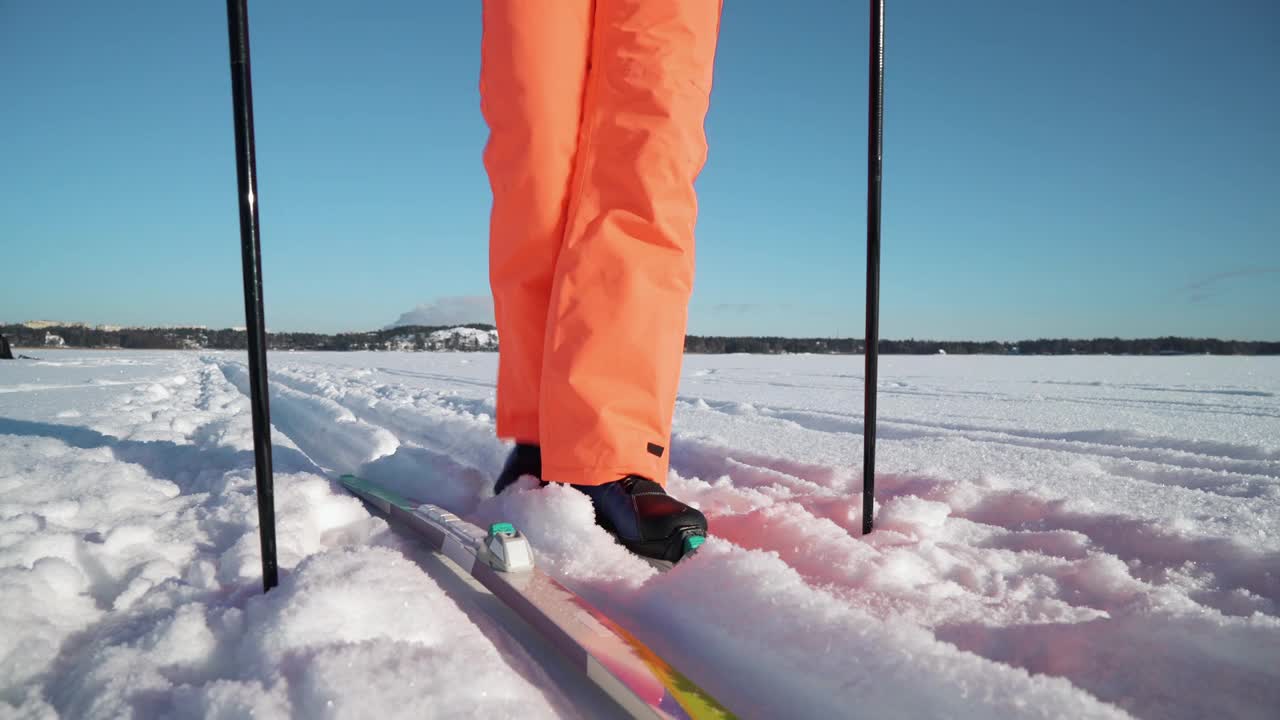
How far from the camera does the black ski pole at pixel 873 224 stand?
3.72 feet

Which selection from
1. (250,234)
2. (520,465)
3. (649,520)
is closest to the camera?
(250,234)

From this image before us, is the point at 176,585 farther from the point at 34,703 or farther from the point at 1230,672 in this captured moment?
the point at 1230,672

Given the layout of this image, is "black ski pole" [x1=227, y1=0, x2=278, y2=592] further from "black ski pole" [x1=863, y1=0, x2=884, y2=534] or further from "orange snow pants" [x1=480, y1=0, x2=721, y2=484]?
"black ski pole" [x1=863, y1=0, x2=884, y2=534]

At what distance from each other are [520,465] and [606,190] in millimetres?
557

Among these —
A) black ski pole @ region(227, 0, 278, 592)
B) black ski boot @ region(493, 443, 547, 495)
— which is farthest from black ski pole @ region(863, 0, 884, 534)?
black ski pole @ region(227, 0, 278, 592)

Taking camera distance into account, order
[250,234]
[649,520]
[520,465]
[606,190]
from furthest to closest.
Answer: [520,465] < [606,190] < [649,520] < [250,234]

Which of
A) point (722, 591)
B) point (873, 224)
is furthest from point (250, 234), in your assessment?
point (873, 224)

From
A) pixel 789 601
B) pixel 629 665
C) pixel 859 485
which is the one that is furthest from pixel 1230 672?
pixel 859 485

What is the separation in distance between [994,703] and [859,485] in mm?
1008

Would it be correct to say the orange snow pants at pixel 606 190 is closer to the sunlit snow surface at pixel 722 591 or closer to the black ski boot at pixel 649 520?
the black ski boot at pixel 649 520

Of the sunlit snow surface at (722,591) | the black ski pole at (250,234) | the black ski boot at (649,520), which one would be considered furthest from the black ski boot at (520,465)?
the black ski pole at (250,234)

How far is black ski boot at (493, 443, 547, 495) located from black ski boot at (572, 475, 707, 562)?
9.0 inches

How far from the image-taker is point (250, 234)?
77 cm

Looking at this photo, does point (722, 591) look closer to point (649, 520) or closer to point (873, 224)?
point (649, 520)
